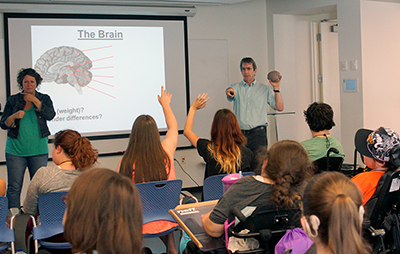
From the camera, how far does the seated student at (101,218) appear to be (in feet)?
3.34

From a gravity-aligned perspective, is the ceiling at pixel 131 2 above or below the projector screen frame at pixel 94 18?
above

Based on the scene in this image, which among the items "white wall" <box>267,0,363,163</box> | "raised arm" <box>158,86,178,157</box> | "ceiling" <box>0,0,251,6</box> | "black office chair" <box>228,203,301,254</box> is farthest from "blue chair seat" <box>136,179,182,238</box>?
"white wall" <box>267,0,363,163</box>

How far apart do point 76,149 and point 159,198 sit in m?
0.61

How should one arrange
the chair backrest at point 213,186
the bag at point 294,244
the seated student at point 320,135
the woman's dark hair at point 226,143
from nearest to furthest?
1. the bag at point 294,244
2. the chair backrest at point 213,186
3. the woman's dark hair at point 226,143
4. the seated student at point 320,135

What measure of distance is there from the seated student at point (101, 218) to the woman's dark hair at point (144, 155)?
1.36 meters

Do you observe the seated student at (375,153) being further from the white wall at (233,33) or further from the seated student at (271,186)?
the white wall at (233,33)

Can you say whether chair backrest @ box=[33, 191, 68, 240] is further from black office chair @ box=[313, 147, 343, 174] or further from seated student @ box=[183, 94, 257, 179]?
black office chair @ box=[313, 147, 343, 174]

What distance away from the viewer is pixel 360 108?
15.4 feet

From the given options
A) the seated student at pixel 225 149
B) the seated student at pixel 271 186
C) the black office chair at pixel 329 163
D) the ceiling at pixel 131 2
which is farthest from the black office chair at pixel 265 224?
the ceiling at pixel 131 2

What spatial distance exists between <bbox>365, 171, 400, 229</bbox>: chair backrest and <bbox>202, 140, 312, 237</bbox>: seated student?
43cm

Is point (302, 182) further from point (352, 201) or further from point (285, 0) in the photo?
point (285, 0)

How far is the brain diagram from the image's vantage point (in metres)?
4.53

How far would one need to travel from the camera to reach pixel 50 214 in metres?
2.26

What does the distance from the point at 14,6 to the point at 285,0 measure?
11.4ft
